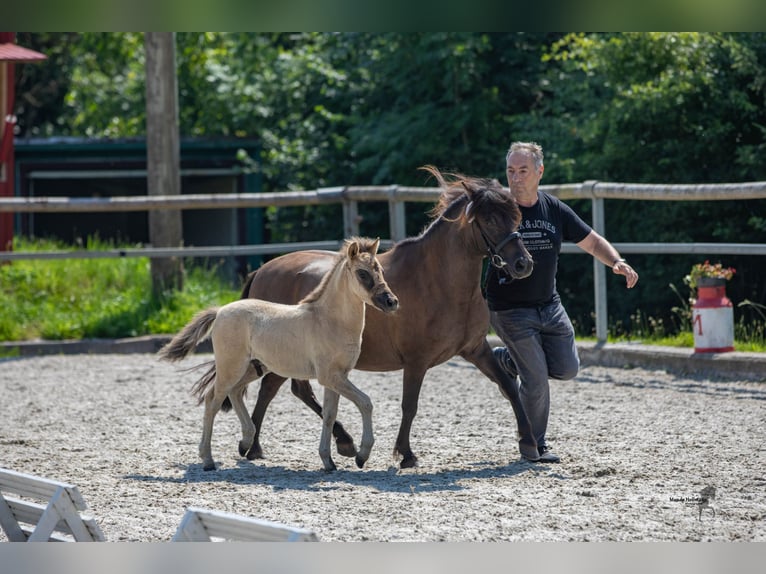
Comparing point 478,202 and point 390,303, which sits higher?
point 478,202

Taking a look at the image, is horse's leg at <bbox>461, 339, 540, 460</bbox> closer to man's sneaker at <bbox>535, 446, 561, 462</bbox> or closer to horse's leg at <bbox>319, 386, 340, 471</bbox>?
man's sneaker at <bbox>535, 446, 561, 462</bbox>

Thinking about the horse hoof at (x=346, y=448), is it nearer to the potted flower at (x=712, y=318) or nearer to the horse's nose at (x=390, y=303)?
the horse's nose at (x=390, y=303)

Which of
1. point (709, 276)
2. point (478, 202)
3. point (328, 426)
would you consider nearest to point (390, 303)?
point (478, 202)

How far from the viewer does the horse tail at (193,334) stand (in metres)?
7.03

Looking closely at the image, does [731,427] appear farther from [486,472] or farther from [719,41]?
[719,41]

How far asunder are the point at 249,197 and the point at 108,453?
5.90 metres

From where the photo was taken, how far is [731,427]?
301 inches

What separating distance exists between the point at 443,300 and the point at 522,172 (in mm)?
892

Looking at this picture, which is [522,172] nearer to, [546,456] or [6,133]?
[546,456]

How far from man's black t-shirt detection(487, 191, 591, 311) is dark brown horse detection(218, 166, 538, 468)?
0.19 meters

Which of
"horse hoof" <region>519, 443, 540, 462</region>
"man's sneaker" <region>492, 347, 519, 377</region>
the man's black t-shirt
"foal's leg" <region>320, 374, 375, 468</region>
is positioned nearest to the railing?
the man's black t-shirt

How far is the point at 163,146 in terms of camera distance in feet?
46.9
